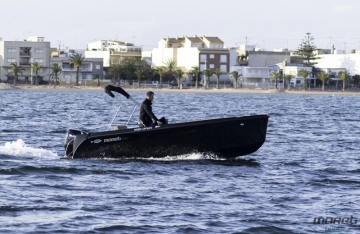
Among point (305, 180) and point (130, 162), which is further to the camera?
point (130, 162)

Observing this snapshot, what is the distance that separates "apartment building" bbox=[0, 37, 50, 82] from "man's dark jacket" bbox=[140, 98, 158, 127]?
419 feet

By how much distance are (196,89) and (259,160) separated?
121 m

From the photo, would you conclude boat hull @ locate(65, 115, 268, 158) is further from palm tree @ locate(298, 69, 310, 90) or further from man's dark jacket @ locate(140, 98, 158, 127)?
palm tree @ locate(298, 69, 310, 90)

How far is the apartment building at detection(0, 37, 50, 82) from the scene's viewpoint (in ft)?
483

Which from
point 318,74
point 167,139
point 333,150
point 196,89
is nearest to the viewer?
point 167,139

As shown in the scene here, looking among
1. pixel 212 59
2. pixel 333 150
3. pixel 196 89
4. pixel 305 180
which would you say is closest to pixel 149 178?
pixel 305 180

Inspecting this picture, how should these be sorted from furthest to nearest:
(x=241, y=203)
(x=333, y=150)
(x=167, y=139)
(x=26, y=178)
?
(x=333, y=150) → (x=167, y=139) → (x=26, y=178) → (x=241, y=203)

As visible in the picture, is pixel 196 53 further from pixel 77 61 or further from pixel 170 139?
pixel 170 139

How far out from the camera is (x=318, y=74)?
516 ft

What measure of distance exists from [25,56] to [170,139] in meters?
130

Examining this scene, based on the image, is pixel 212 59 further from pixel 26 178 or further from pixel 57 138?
pixel 26 178

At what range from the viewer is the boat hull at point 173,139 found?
21953 millimetres

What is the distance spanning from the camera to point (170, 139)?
2217 cm

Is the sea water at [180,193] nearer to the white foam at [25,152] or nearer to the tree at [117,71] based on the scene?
the white foam at [25,152]
